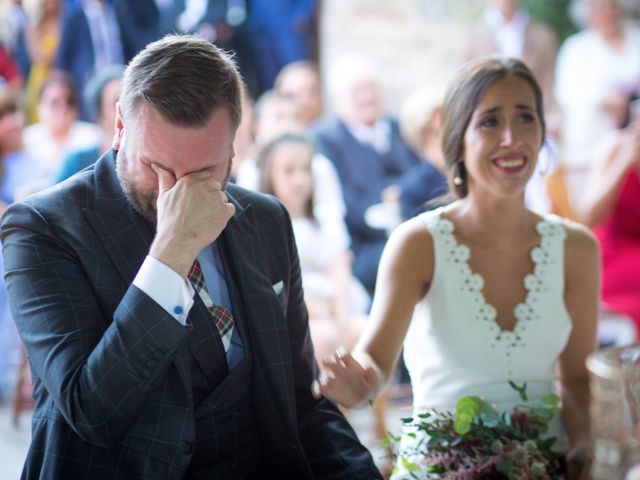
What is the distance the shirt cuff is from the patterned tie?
157 mm

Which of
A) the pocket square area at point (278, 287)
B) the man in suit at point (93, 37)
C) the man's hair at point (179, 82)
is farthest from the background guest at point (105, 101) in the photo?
the man's hair at point (179, 82)

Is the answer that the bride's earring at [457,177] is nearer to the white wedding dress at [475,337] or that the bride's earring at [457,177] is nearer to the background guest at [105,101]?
the white wedding dress at [475,337]

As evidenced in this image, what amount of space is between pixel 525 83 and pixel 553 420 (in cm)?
82

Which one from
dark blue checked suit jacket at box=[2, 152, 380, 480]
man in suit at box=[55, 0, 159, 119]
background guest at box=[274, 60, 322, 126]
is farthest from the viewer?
background guest at box=[274, 60, 322, 126]

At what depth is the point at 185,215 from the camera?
1653 millimetres

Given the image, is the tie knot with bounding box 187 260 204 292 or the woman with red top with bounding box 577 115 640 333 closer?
the tie knot with bounding box 187 260 204 292

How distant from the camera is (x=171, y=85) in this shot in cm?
167

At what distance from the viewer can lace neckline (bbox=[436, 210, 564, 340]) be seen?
2268mm

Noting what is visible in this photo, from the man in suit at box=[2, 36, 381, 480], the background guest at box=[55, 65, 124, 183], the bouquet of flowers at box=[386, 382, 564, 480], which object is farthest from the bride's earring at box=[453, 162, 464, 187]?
the background guest at box=[55, 65, 124, 183]

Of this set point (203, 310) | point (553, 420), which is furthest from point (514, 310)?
point (203, 310)

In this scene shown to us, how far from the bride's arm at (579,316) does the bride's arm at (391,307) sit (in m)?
0.36

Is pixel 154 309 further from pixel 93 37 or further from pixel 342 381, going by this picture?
pixel 93 37

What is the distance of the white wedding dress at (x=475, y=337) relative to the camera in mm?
2240

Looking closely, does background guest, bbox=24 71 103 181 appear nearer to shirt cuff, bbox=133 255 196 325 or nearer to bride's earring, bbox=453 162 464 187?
bride's earring, bbox=453 162 464 187
